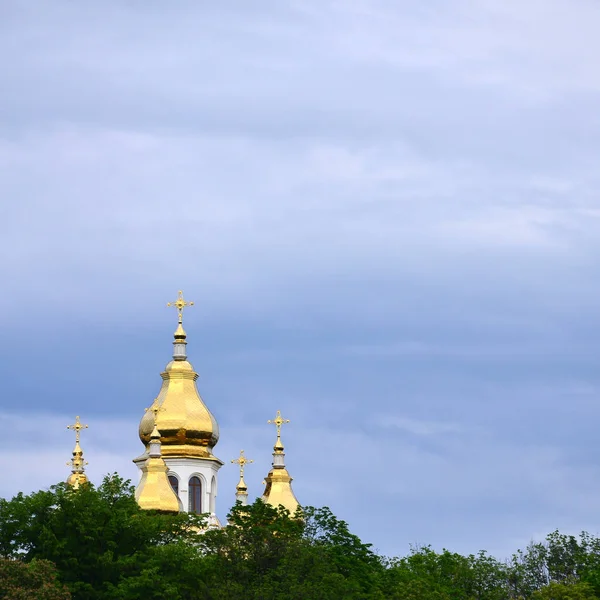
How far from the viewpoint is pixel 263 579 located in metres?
A: 65.8

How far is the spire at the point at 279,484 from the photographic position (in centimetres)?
8806

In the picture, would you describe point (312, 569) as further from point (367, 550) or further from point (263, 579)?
point (367, 550)

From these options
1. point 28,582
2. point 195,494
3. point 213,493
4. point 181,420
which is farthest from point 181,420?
point 28,582

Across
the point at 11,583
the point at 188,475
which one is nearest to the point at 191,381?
the point at 188,475

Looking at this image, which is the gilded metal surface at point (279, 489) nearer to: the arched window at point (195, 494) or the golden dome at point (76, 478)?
the arched window at point (195, 494)

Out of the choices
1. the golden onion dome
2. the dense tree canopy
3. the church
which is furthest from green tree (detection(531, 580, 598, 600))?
the golden onion dome

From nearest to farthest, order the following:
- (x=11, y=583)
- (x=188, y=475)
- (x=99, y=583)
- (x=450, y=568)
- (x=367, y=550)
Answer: (x=11, y=583)
(x=99, y=583)
(x=367, y=550)
(x=450, y=568)
(x=188, y=475)

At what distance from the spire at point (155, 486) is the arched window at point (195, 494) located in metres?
5.18

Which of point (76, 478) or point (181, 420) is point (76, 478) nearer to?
point (76, 478)

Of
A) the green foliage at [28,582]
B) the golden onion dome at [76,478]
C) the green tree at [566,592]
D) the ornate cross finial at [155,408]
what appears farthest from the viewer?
the golden onion dome at [76,478]

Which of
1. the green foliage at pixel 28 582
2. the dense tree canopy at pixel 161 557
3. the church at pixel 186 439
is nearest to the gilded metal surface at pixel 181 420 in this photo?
the church at pixel 186 439

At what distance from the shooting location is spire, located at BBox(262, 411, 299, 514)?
88.1 meters

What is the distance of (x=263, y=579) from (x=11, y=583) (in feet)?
28.6

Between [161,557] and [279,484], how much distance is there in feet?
75.9
